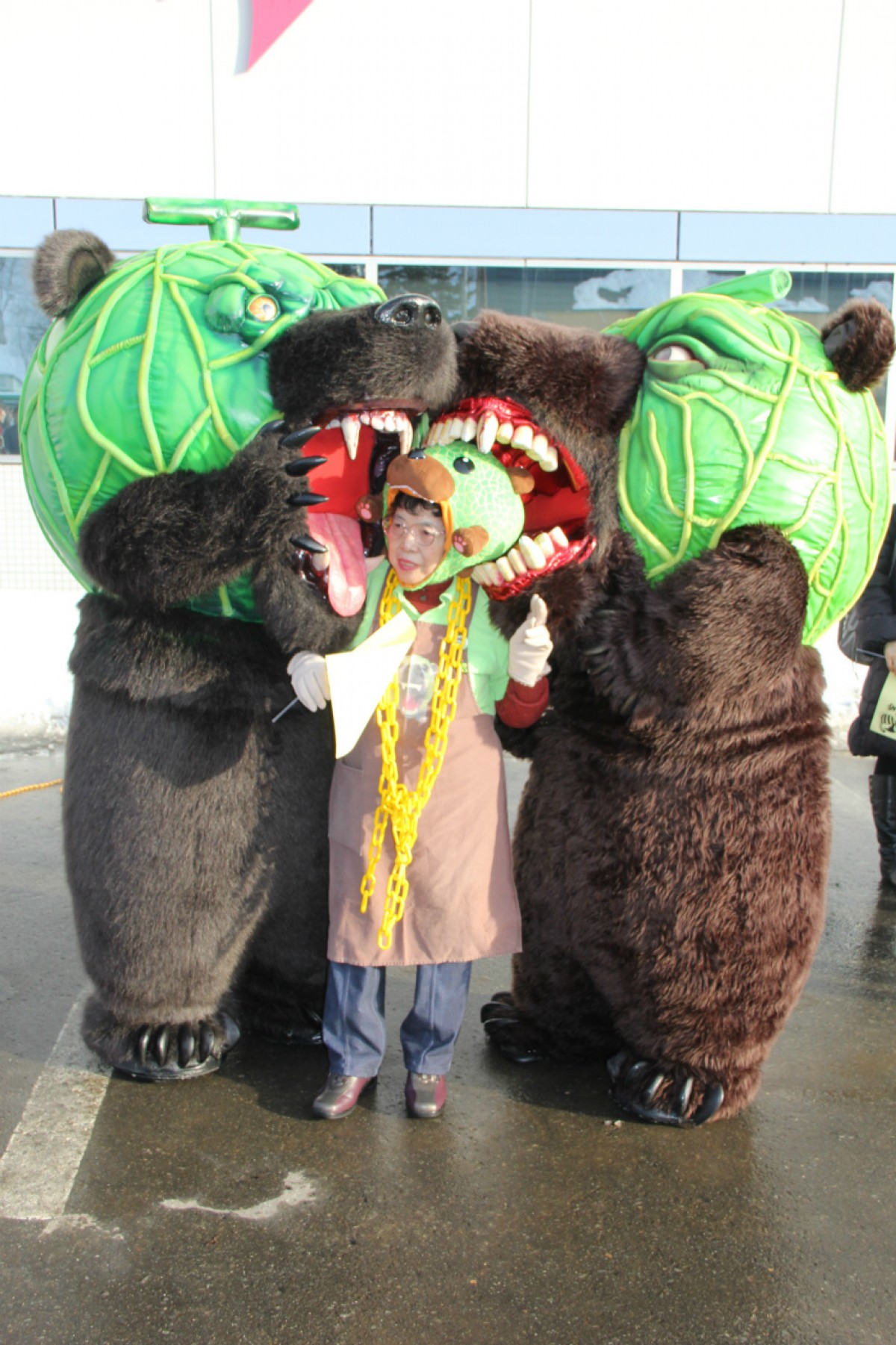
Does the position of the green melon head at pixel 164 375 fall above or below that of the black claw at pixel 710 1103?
above

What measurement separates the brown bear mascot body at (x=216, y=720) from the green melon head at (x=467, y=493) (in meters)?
0.14

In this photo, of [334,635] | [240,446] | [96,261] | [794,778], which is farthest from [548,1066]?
[96,261]

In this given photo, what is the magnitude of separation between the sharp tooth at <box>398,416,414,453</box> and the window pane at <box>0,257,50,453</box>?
25.0 ft

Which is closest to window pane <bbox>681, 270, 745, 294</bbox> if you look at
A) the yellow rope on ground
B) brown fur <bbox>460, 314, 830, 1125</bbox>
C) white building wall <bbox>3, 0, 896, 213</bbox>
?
white building wall <bbox>3, 0, 896, 213</bbox>

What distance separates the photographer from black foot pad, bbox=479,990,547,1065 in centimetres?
296

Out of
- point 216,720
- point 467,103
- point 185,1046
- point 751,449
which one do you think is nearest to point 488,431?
point 751,449

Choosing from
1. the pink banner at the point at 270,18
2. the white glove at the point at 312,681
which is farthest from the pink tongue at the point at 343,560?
the pink banner at the point at 270,18

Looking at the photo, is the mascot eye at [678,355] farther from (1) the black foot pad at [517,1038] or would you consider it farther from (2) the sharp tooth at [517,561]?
(1) the black foot pad at [517,1038]

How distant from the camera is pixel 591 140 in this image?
29.6 ft

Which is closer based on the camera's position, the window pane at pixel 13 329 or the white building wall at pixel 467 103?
the white building wall at pixel 467 103

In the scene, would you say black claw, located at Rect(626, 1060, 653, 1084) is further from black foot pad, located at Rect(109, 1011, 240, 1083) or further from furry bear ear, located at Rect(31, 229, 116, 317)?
furry bear ear, located at Rect(31, 229, 116, 317)

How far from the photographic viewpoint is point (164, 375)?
7.77 ft

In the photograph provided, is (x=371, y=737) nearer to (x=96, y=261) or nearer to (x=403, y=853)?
(x=403, y=853)

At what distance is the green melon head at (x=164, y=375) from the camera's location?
93.2 inches
